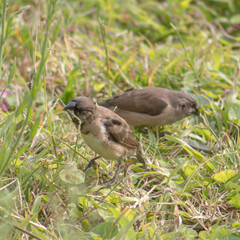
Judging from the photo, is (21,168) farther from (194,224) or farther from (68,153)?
(194,224)

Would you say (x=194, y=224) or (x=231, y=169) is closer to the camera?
(x=194, y=224)

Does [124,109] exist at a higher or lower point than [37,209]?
lower

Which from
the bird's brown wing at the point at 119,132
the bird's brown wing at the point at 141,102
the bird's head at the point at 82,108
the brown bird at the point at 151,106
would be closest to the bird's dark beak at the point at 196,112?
the brown bird at the point at 151,106

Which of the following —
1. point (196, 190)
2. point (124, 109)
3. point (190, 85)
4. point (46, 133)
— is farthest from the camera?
point (190, 85)

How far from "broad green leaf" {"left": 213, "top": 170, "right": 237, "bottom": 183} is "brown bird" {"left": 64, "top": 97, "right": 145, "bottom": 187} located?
0.73 meters

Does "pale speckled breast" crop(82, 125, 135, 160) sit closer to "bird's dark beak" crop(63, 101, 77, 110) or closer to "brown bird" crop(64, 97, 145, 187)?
"brown bird" crop(64, 97, 145, 187)

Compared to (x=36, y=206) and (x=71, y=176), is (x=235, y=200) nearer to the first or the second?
(x=71, y=176)

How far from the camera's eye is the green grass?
123 inches

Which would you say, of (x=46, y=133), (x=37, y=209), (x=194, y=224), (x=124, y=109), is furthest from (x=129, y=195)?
(x=124, y=109)

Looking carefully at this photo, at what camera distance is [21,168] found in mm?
3484

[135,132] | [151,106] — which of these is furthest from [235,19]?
[135,132]

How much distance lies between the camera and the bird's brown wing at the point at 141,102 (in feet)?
17.9

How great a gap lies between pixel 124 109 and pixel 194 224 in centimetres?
230

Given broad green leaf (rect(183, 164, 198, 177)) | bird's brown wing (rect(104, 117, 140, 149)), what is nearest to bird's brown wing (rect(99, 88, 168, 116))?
bird's brown wing (rect(104, 117, 140, 149))
